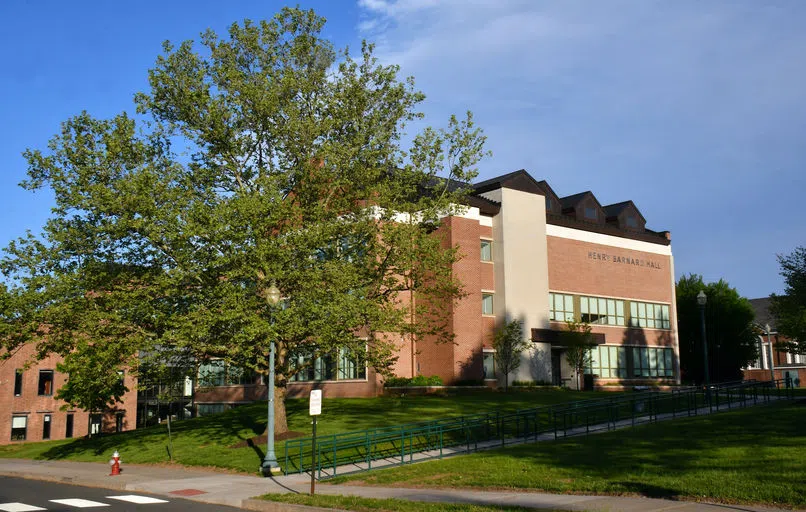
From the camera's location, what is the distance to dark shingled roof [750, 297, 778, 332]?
307 ft

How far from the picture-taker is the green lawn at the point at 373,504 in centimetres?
1305

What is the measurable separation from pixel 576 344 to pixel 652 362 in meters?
14.8

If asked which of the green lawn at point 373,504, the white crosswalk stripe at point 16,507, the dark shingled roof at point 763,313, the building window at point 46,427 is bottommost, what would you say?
the building window at point 46,427

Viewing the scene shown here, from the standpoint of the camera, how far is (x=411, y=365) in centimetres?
4522

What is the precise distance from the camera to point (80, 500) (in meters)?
17.9

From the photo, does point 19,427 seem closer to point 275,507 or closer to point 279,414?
point 279,414

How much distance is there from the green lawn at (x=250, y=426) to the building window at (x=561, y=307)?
1246cm

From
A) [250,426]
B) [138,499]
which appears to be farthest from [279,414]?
[138,499]

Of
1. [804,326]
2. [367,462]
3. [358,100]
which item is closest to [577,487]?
[367,462]

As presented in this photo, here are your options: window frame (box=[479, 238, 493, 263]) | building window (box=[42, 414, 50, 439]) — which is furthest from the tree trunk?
building window (box=[42, 414, 50, 439])

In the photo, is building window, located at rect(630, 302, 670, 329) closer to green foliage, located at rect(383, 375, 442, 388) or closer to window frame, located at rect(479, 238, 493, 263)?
window frame, located at rect(479, 238, 493, 263)

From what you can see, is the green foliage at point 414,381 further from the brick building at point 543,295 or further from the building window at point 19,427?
the building window at point 19,427

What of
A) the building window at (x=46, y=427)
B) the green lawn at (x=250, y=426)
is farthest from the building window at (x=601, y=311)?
the building window at (x=46, y=427)

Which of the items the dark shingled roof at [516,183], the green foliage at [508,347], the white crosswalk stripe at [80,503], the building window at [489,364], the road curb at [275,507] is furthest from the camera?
the dark shingled roof at [516,183]
